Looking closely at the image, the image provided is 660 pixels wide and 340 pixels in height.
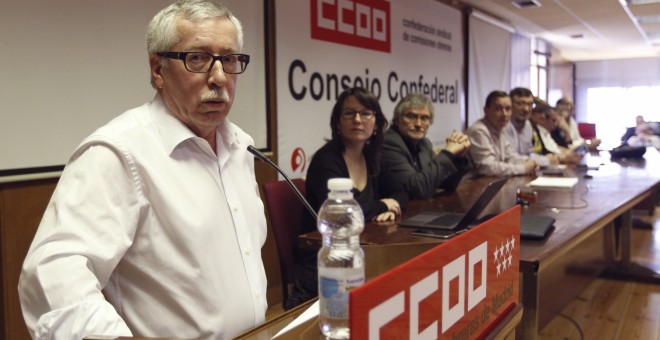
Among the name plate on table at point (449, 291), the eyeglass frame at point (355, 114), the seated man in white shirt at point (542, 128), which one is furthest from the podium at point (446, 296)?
the seated man in white shirt at point (542, 128)

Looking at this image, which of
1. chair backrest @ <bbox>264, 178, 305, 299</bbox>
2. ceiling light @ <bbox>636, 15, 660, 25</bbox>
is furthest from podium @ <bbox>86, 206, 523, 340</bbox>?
ceiling light @ <bbox>636, 15, 660, 25</bbox>

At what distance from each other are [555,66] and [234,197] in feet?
34.6

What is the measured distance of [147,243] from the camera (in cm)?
102

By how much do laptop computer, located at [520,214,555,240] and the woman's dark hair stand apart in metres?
0.71

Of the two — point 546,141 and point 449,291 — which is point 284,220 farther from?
point 546,141

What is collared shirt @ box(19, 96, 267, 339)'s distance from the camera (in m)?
0.85

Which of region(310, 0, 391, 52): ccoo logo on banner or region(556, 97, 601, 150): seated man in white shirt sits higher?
region(310, 0, 391, 52): ccoo logo on banner

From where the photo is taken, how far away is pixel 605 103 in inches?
477

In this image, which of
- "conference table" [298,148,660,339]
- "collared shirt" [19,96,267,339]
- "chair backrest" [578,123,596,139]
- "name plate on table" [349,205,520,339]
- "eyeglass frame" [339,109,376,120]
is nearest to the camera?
"name plate on table" [349,205,520,339]

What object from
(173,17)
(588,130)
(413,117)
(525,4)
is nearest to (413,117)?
(413,117)

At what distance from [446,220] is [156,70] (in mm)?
1149

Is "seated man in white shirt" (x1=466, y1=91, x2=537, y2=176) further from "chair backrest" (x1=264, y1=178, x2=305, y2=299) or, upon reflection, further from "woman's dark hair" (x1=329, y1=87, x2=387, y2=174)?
"chair backrest" (x1=264, y1=178, x2=305, y2=299)

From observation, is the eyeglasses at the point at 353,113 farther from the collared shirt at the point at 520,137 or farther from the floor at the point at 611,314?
the collared shirt at the point at 520,137

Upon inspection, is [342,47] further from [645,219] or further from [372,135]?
[645,219]
